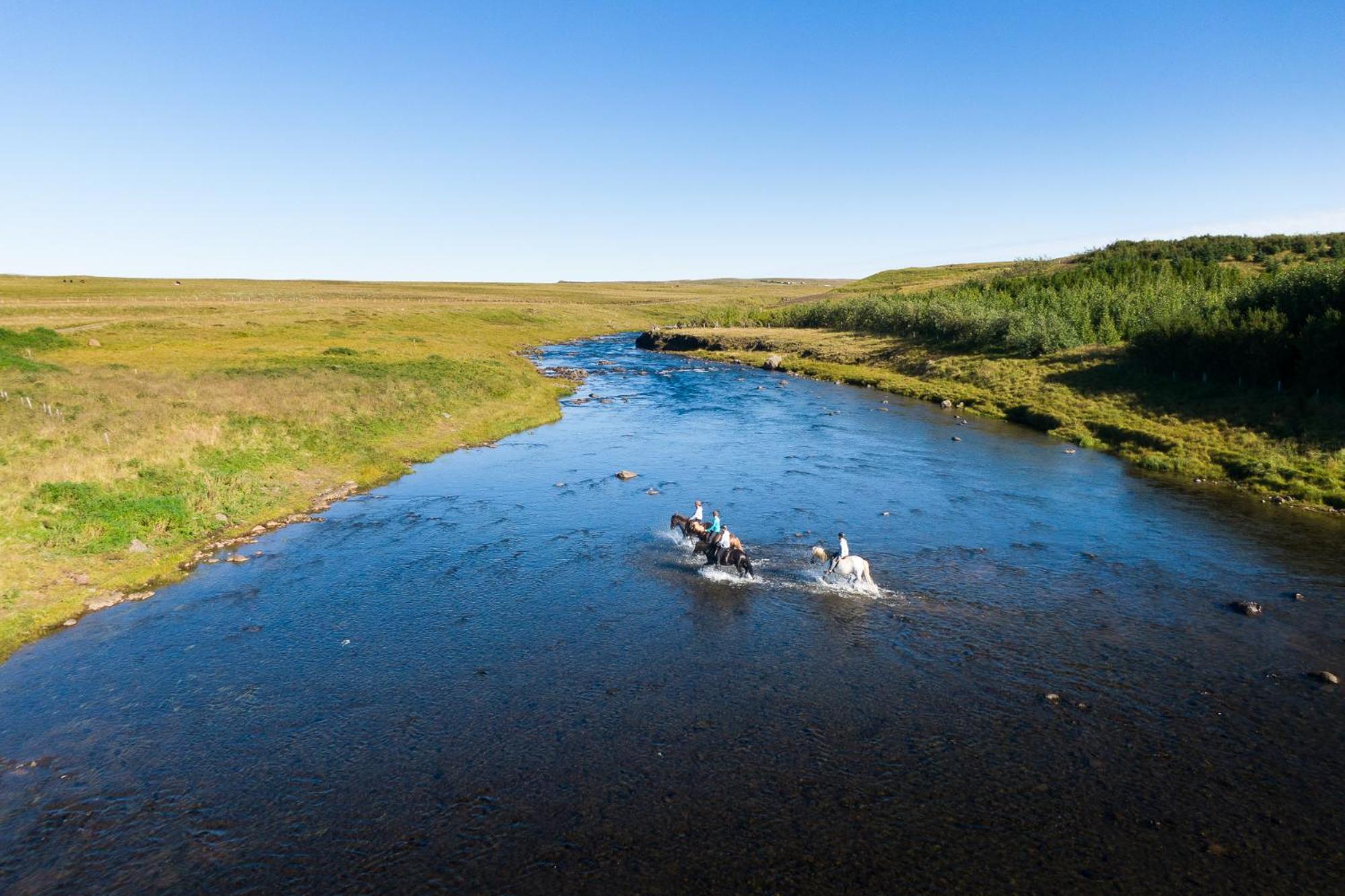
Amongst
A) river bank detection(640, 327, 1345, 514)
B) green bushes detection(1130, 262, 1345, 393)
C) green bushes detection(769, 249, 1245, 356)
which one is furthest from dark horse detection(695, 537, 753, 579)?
green bushes detection(769, 249, 1245, 356)


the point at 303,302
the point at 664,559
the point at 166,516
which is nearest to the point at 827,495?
the point at 664,559

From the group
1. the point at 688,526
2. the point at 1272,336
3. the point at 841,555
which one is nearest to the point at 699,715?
the point at 841,555

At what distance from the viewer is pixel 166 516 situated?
33094 millimetres

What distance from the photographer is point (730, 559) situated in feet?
98.1

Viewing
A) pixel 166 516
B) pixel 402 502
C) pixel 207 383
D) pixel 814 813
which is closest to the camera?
pixel 814 813

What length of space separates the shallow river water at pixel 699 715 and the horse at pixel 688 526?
838 mm

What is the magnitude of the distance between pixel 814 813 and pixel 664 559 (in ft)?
55.0

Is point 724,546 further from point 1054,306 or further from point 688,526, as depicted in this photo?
point 1054,306

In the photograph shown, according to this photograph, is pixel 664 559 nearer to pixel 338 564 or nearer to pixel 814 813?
pixel 338 564

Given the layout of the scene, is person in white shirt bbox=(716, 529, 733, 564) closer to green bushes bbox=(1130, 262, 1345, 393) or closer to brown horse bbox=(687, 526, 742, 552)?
brown horse bbox=(687, 526, 742, 552)

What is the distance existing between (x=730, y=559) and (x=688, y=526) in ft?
13.2

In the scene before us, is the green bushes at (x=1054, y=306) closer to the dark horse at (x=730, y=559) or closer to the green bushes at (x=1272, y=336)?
the green bushes at (x=1272, y=336)

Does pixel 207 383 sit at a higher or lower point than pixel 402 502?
higher

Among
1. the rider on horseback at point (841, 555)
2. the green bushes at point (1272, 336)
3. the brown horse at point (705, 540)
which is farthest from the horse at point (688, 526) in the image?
the green bushes at point (1272, 336)
